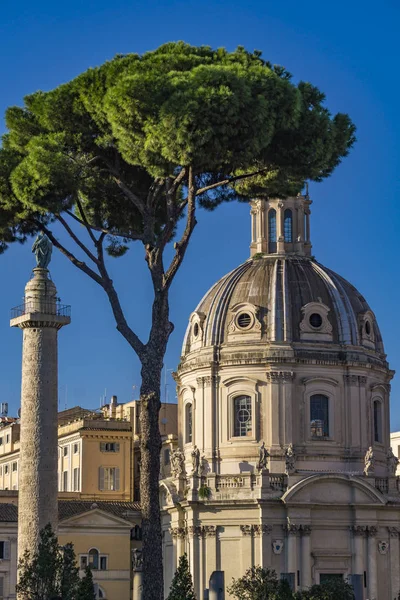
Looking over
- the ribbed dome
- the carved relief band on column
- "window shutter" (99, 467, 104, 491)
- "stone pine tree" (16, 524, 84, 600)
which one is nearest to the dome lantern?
the ribbed dome

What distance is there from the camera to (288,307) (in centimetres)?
6781

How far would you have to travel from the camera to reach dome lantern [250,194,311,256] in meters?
70.8

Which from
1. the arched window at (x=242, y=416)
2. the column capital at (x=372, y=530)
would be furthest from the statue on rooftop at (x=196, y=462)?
the column capital at (x=372, y=530)

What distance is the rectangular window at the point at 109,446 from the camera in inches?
Answer: 2924

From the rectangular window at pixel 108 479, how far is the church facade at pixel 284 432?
5.14 m

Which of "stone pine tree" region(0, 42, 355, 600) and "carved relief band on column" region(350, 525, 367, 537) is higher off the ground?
"stone pine tree" region(0, 42, 355, 600)

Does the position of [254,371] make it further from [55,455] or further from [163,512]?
[55,455]

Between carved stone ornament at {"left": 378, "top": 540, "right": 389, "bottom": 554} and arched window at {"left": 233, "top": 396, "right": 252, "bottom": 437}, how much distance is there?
25.4 feet

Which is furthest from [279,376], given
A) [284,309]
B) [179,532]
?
[179,532]

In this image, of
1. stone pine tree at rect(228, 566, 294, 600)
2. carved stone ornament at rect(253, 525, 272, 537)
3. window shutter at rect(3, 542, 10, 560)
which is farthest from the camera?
carved stone ornament at rect(253, 525, 272, 537)

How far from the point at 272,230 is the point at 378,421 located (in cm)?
1055

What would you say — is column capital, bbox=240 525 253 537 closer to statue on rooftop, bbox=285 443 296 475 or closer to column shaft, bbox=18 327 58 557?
statue on rooftop, bbox=285 443 296 475

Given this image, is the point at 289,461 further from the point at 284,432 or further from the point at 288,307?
the point at 288,307

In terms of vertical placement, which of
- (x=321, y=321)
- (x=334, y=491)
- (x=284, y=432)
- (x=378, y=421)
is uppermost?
(x=321, y=321)
